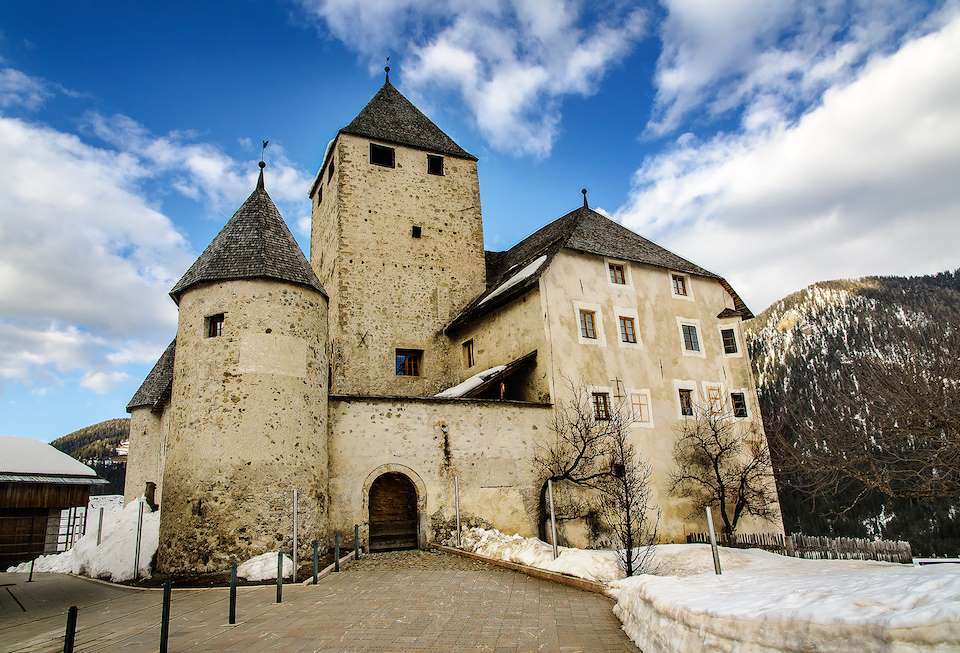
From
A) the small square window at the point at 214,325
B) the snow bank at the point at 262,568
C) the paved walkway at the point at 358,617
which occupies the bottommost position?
the paved walkway at the point at 358,617

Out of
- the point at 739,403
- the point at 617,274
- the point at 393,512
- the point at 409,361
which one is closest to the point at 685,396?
the point at 739,403

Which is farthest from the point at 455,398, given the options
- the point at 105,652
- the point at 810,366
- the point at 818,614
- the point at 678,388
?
the point at 810,366

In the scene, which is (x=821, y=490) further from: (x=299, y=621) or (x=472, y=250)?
(x=472, y=250)

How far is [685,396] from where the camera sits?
22938 mm

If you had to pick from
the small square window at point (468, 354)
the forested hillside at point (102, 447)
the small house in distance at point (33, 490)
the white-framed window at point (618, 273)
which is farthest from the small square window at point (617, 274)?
the forested hillside at point (102, 447)

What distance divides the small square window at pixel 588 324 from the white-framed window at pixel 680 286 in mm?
4421

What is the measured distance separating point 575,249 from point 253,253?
11224 mm

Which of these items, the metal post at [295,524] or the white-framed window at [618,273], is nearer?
the metal post at [295,524]

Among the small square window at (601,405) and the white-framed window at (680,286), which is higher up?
the white-framed window at (680,286)

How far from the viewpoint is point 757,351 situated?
80.1 metres

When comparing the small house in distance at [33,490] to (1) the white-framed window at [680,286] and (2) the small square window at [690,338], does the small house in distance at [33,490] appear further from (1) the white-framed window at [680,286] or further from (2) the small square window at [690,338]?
(1) the white-framed window at [680,286]

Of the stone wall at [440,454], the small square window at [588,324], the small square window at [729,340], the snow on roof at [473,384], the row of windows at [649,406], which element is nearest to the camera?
the stone wall at [440,454]

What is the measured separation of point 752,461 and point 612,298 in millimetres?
8145

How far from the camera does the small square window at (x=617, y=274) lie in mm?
22984
